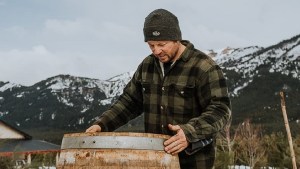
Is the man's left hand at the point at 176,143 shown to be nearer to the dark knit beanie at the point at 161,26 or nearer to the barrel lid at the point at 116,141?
the barrel lid at the point at 116,141

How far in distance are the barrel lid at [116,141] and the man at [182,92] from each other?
0.24m

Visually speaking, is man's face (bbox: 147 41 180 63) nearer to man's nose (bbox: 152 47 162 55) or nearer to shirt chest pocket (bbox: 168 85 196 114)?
man's nose (bbox: 152 47 162 55)

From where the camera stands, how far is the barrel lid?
2.19 m

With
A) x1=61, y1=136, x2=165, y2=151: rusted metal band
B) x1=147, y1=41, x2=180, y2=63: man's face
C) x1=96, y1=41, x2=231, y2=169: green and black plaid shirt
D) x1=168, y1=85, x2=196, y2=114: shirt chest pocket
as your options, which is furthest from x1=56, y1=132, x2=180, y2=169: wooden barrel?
x1=147, y1=41, x2=180, y2=63: man's face

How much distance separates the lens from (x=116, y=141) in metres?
2.19

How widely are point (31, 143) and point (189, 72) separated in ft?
129

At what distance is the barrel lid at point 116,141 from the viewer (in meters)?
2.19

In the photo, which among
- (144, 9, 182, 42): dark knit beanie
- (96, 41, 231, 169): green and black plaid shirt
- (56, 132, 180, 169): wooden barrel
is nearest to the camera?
(56, 132, 180, 169): wooden barrel

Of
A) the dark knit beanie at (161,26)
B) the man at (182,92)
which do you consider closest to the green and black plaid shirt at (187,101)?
the man at (182,92)

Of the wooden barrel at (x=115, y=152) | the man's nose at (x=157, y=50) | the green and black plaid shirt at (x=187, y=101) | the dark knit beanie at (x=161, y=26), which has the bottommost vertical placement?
the wooden barrel at (x=115, y=152)

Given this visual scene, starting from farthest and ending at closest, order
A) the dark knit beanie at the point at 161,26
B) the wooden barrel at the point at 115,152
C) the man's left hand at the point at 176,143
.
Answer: the dark knit beanie at the point at 161,26
the man's left hand at the point at 176,143
the wooden barrel at the point at 115,152

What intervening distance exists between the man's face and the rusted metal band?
0.59 metres

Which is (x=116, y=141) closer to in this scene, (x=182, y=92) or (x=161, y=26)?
(x=182, y=92)

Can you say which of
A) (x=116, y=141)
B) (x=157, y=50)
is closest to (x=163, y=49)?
(x=157, y=50)
